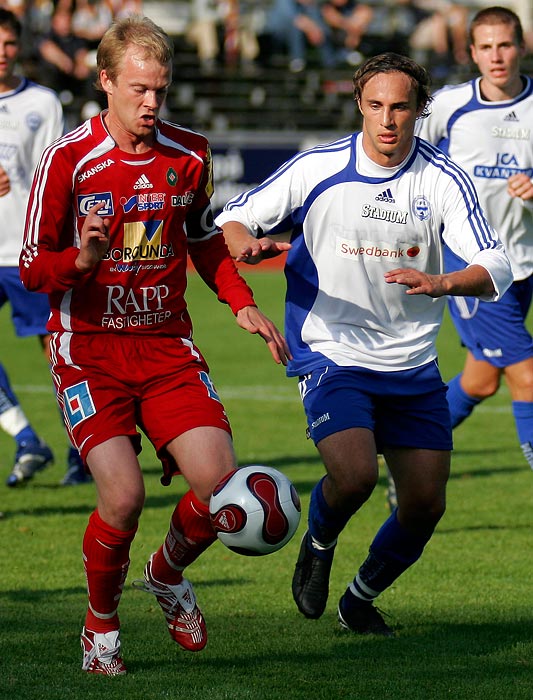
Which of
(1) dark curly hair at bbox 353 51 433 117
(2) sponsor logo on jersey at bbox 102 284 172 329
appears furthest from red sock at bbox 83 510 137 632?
(1) dark curly hair at bbox 353 51 433 117

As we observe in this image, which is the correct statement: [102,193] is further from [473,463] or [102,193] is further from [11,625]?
[473,463]

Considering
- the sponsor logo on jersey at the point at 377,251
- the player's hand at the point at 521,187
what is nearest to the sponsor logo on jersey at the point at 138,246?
the sponsor logo on jersey at the point at 377,251

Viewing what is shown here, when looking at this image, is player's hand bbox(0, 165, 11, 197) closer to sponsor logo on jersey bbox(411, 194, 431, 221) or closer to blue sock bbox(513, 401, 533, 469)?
sponsor logo on jersey bbox(411, 194, 431, 221)

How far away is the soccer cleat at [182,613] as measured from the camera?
5047 millimetres

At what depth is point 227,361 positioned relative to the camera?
14.4 meters

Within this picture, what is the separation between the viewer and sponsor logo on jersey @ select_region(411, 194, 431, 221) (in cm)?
540

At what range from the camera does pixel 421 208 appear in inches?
213

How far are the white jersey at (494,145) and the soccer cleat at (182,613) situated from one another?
11.0 feet

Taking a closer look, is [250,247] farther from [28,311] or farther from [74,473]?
[74,473]

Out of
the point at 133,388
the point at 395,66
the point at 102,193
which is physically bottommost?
the point at 133,388

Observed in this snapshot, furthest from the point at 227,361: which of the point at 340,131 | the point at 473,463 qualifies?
the point at 340,131

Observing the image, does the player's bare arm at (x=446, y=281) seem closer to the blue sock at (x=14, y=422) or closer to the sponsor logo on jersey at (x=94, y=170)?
the sponsor logo on jersey at (x=94, y=170)

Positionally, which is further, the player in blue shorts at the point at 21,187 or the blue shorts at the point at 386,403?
the player in blue shorts at the point at 21,187

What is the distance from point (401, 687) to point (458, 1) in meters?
30.3
